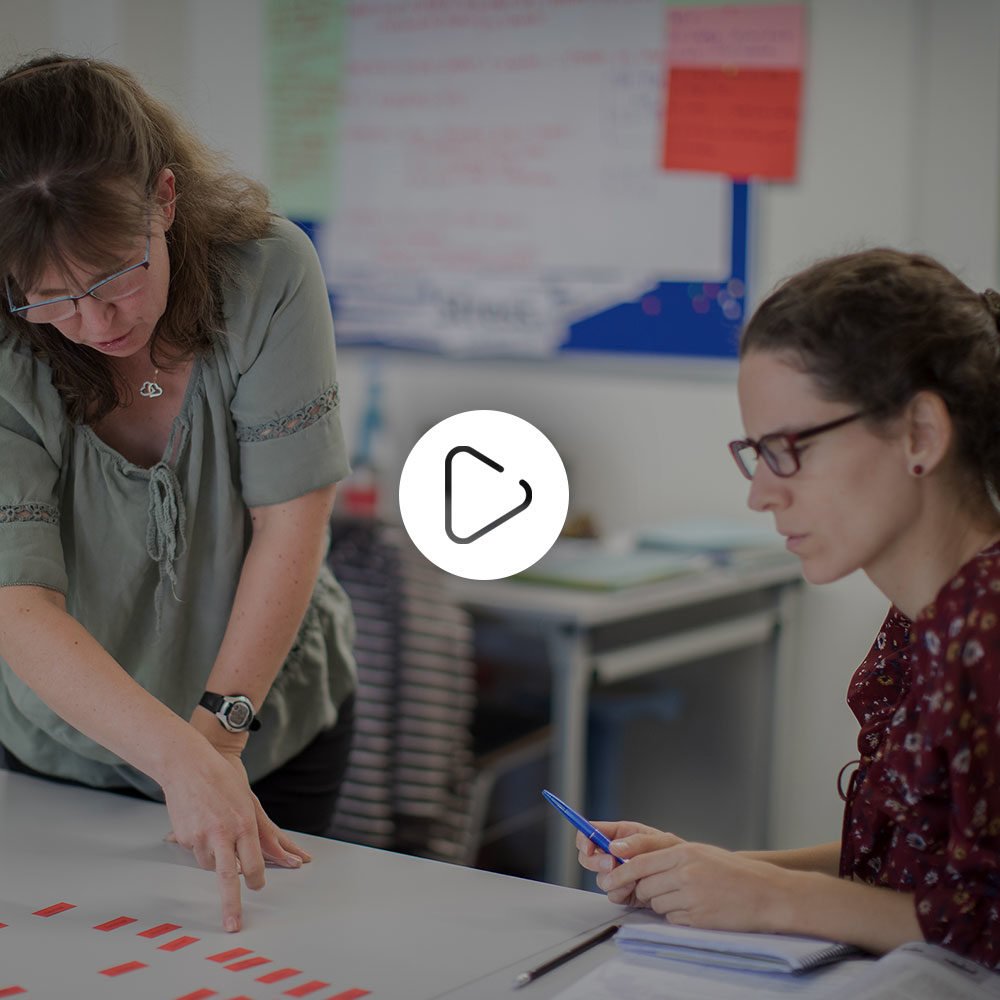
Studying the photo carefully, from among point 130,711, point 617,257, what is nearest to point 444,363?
point 617,257

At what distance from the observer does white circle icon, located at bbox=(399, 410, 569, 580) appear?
2.43 metres

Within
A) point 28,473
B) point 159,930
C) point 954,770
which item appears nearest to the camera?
point 954,770

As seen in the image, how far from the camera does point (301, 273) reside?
1.32 m

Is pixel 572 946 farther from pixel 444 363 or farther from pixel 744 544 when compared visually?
pixel 444 363

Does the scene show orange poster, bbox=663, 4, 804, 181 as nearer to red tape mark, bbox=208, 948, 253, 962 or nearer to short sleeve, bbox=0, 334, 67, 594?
short sleeve, bbox=0, 334, 67, 594

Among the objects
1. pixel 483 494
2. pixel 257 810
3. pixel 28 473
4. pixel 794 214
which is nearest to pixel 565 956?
pixel 257 810

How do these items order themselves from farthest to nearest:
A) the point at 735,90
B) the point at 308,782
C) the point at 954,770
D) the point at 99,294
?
the point at 735,90, the point at 308,782, the point at 99,294, the point at 954,770

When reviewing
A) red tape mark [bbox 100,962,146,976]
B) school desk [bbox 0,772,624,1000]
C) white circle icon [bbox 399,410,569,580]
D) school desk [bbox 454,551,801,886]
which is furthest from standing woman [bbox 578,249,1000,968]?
white circle icon [bbox 399,410,569,580]

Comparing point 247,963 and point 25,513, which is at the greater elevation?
point 25,513

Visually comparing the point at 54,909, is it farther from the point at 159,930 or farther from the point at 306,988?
the point at 306,988

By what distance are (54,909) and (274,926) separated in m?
0.18

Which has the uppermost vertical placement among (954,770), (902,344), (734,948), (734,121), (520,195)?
(734,121)

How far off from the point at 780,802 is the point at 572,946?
179 cm

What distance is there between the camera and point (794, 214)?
2.55 meters
